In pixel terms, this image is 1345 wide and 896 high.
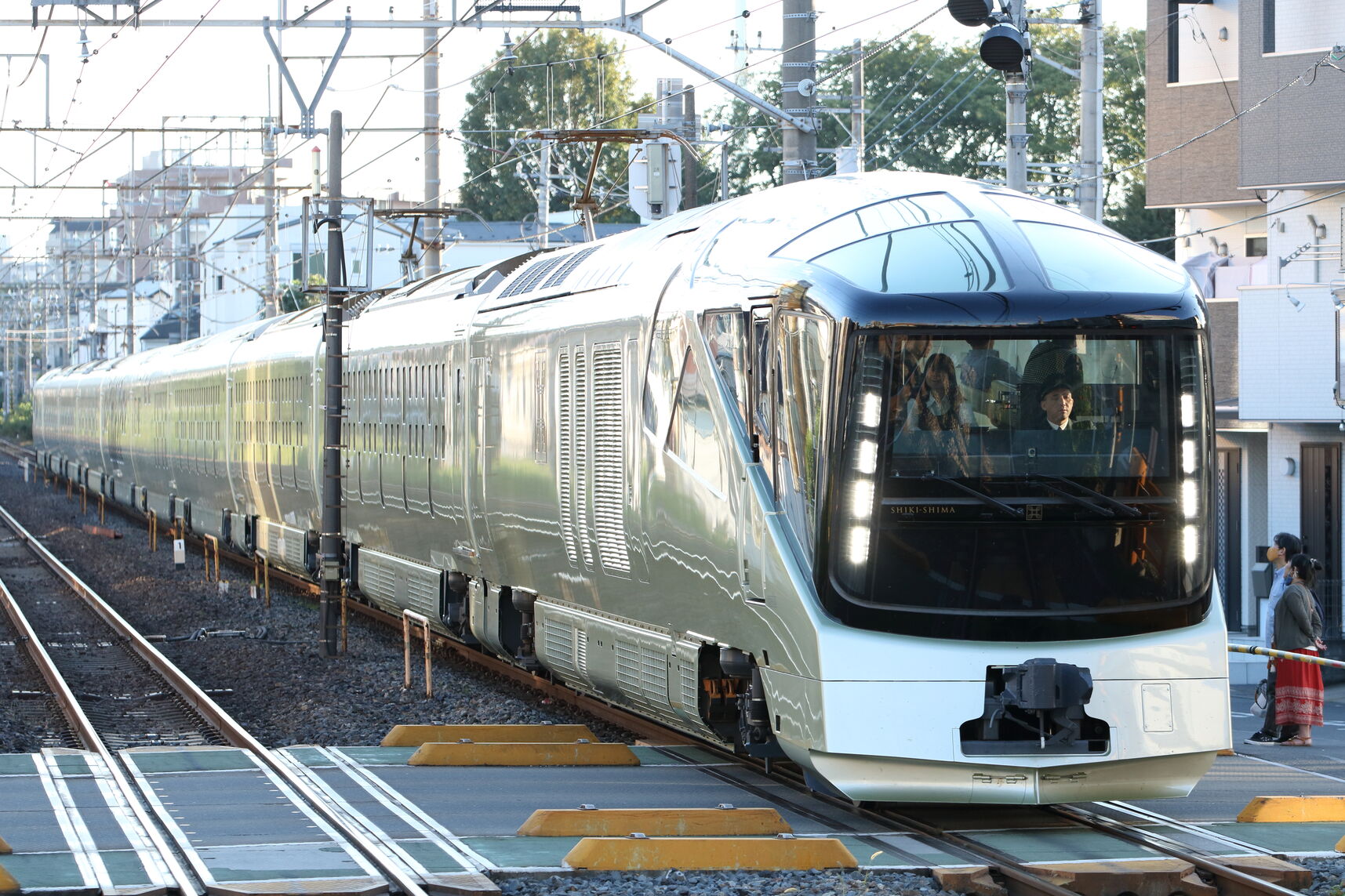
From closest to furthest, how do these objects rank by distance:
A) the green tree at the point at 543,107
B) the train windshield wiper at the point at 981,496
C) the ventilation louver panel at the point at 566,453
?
1. the train windshield wiper at the point at 981,496
2. the ventilation louver panel at the point at 566,453
3. the green tree at the point at 543,107

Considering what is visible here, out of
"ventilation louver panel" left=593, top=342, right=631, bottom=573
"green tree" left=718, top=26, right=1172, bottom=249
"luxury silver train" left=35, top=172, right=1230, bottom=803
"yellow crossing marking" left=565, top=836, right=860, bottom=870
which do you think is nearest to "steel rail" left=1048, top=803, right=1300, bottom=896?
"luxury silver train" left=35, top=172, right=1230, bottom=803

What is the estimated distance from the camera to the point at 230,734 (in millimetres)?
13625

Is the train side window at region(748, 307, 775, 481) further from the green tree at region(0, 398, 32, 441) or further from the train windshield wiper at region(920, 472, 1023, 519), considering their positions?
the green tree at region(0, 398, 32, 441)

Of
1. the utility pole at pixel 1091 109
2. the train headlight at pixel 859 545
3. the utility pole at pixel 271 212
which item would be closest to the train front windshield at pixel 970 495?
the train headlight at pixel 859 545

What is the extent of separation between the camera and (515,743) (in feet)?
38.0

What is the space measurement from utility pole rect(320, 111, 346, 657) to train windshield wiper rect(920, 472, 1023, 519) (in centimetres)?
1039

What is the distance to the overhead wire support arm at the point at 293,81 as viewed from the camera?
19.0 metres

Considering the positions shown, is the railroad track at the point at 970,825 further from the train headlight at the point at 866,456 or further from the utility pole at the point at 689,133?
the utility pole at the point at 689,133

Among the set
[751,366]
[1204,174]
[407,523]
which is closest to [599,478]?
[751,366]

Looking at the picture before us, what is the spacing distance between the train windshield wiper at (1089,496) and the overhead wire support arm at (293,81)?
39.1 feet

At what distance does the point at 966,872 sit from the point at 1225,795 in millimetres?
2911

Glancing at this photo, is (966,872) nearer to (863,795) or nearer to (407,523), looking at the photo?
(863,795)

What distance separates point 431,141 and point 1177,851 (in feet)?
62.4

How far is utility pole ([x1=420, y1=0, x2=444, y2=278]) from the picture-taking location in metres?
25.7
